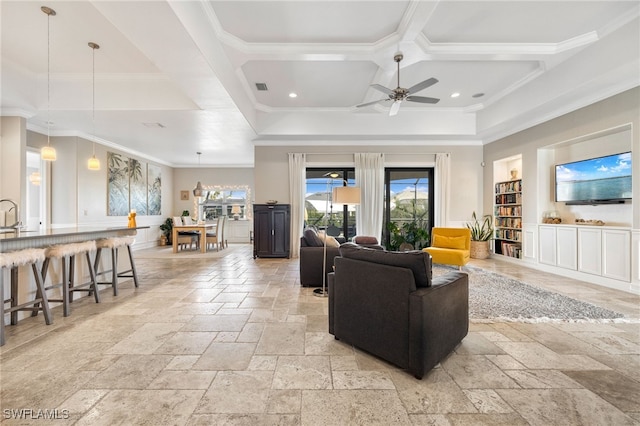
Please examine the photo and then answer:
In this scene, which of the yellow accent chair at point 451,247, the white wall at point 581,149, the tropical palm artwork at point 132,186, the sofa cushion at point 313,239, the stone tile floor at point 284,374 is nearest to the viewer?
the stone tile floor at point 284,374

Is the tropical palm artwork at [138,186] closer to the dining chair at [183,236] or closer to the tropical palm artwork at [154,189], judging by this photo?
the tropical palm artwork at [154,189]

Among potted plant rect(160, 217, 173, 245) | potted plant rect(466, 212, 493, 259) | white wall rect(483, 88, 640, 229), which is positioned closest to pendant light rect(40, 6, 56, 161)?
potted plant rect(160, 217, 173, 245)

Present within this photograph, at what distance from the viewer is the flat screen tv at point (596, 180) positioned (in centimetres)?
399

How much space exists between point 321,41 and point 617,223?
17.9 feet

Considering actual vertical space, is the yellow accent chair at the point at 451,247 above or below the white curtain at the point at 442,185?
below

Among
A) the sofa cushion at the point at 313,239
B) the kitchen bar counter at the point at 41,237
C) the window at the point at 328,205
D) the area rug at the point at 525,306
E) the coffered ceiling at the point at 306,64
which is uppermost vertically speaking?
the coffered ceiling at the point at 306,64

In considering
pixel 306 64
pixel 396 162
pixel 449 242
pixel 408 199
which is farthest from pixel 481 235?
pixel 306 64

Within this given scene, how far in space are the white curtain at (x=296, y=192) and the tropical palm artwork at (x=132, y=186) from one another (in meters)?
4.83

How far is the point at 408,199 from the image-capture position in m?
6.90

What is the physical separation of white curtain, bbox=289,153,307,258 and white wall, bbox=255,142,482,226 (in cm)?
16

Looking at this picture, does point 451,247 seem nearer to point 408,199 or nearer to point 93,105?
point 408,199

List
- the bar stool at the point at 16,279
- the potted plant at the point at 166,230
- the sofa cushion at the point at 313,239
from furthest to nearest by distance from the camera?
the potted plant at the point at 166,230
the sofa cushion at the point at 313,239
the bar stool at the point at 16,279

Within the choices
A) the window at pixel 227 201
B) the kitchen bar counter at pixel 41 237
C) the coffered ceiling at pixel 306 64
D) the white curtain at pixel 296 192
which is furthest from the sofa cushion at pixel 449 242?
the window at pixel 227 201

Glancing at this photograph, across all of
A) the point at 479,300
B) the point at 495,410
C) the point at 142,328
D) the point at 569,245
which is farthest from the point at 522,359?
Answer: the point at 569,245
